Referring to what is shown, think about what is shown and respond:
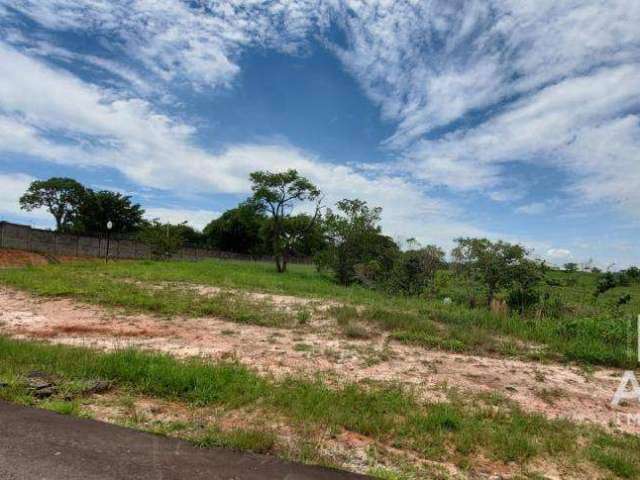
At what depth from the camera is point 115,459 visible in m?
2.72

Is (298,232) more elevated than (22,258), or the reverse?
(298,232)

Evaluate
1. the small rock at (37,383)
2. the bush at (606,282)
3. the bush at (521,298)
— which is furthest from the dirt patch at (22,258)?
the bush at (606,282)

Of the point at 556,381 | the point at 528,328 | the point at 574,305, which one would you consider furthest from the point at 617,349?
the point at 574,305

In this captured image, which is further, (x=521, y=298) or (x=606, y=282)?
(x=606, y=282)

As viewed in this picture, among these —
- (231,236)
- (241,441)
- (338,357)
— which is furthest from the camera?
(231,236)

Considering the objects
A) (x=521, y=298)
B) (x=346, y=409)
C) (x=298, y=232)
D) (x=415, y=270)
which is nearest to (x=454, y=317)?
(x=521, y=298)

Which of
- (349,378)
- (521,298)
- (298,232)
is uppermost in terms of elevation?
(298,232)

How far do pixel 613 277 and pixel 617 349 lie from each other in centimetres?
788

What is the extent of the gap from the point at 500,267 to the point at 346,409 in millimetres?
9631

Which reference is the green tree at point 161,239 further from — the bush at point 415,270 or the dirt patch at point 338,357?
the dirt patch at point 338,357

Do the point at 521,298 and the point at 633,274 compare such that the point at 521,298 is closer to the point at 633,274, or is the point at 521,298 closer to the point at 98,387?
the point at 633,274

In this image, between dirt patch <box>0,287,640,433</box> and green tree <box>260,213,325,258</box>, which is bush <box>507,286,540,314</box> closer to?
dirt patch <box>0,287,640,433</box>

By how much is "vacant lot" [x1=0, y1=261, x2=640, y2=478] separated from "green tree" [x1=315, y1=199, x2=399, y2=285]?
32.6 ft

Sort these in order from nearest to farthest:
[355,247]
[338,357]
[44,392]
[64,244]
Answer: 1. [44,392]
2. [338,357]
3. [355,247]
4. [64,244]
